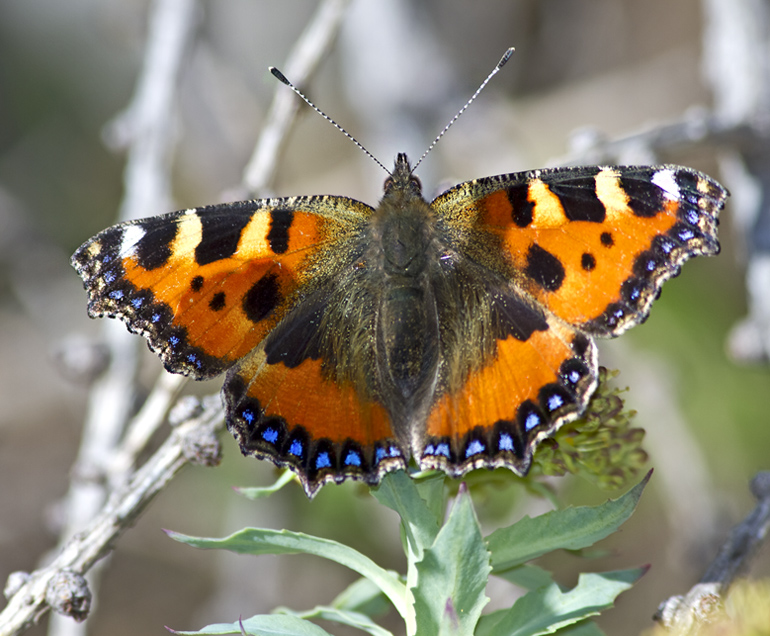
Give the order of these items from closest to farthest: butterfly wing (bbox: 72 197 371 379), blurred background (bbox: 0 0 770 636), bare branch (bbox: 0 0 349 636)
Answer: bare branch (bbox: 0 0 349 636)
butterfly wing (bbox: 72 197 371 379)
blurred background (bbox: 0 0 770 636)

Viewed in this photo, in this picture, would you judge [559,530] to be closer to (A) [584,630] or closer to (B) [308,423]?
(A) [584,630]

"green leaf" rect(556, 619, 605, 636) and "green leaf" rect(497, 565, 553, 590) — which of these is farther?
"green leaf" rect(497, 565, 553, 590)

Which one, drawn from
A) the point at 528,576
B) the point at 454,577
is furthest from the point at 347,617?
the point at 528,576

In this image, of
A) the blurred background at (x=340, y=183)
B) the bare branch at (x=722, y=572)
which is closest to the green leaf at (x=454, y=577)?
the bare branch at (x=722, y=572)

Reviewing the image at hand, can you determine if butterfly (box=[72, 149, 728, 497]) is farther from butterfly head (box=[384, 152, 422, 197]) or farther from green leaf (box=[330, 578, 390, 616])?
green leaf (box=[330, 578, 390, 616])

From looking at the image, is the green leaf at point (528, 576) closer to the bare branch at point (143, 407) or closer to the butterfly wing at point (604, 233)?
the butterfly wing at point (604, 233)

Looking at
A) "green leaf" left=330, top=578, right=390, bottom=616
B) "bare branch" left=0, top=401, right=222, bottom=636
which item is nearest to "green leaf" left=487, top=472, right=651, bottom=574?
"green leaf" left=330, top=578, right=390, bottom=616

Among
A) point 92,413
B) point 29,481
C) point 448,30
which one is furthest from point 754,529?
point 29,481

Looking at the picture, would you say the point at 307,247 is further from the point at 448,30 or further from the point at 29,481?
the point at 29,481
